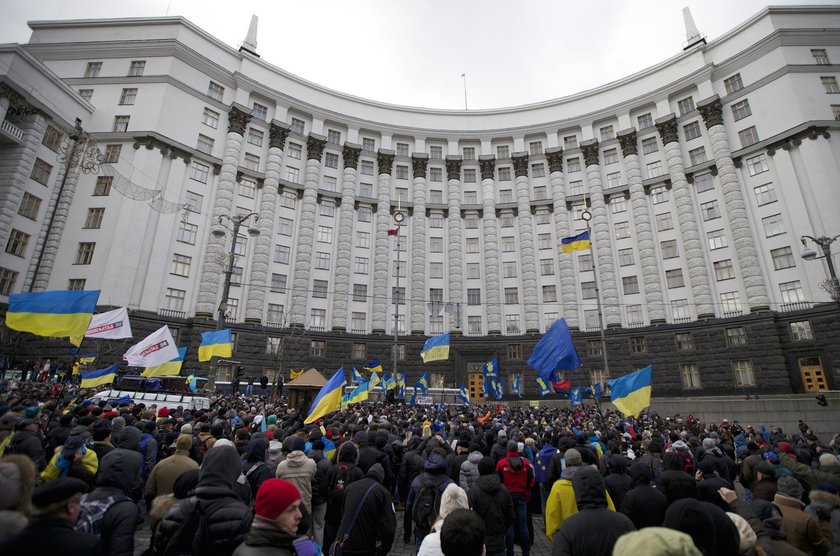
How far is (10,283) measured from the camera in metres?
28.0

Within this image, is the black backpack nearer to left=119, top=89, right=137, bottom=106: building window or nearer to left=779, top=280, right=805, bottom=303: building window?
left=779, top=280, right=805, bottom=303: building window

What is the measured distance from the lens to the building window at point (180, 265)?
111 feet

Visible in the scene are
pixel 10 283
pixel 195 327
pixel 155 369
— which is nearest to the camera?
pixel 155 369

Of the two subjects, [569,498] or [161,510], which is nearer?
[161,510]

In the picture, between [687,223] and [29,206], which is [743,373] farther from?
→ [29,206]

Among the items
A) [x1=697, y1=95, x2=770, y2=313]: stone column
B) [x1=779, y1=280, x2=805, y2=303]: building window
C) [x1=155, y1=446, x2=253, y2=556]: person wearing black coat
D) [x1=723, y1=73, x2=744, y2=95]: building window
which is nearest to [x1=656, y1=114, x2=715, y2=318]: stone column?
[x1=697, y1=95, x2=770, y2=313]: stone column

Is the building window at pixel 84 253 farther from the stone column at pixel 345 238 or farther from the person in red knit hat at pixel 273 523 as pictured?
the person in red knit hat at pixel 273 523

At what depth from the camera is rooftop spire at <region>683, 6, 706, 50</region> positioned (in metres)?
42.6

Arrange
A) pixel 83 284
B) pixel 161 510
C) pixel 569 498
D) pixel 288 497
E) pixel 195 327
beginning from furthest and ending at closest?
pixel 195 327
pixel 83 284
pixel 569 498
pixel 161 510
pixel 288 497

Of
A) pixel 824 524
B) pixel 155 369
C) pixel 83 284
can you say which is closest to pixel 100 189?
pixel 83 284

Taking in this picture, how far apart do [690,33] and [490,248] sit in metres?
31.0

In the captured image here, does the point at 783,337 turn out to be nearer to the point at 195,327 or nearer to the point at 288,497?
the point at 288,497

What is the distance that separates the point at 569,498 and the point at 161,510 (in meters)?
4.82

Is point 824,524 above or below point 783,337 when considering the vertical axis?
below
